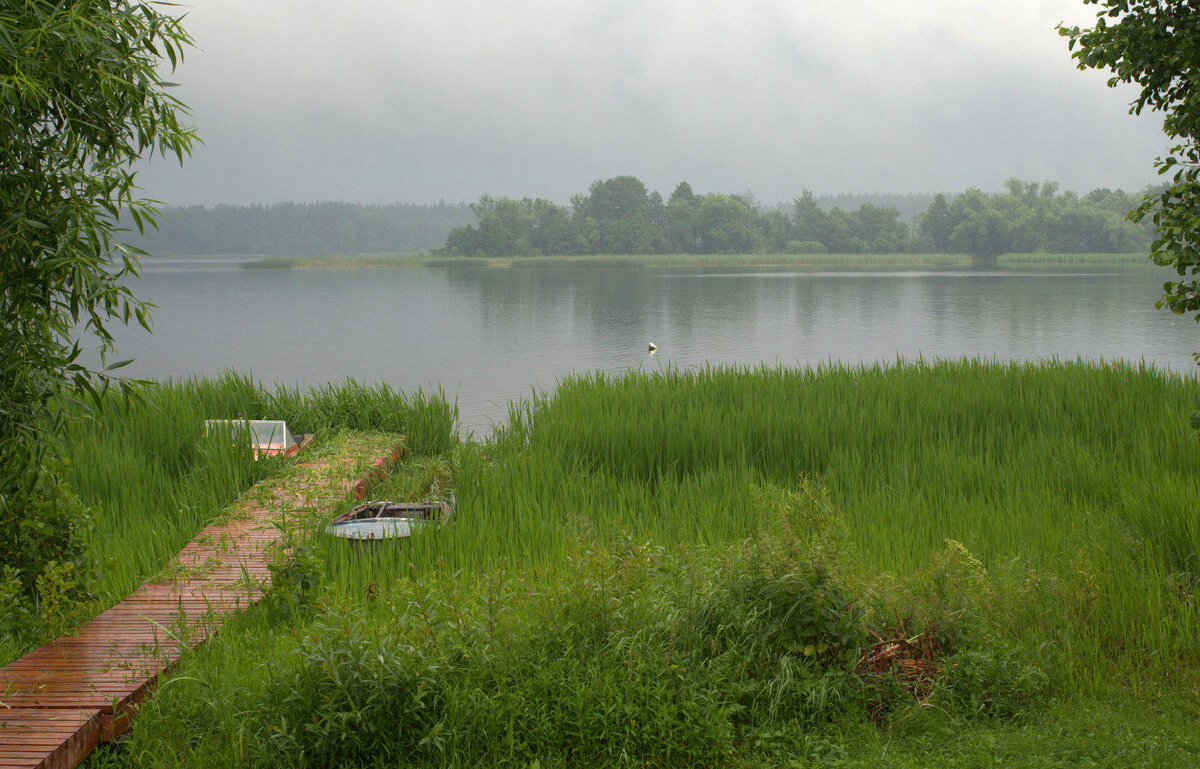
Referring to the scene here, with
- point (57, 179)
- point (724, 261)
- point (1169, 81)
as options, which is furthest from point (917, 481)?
point (724, 261)

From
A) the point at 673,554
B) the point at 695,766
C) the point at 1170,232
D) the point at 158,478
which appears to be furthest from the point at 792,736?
the point at 158,478

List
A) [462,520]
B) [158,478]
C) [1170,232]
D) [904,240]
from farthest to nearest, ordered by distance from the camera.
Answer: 1. [904,240]
2. [158,478]
3. [462,520]
4. [1170,232]

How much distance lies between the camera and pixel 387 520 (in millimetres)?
5422

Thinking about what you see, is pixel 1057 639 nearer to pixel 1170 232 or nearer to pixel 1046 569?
pixel 1046 569

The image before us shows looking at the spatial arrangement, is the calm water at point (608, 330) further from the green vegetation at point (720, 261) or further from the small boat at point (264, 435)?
the green vegetation at point (720, 261)

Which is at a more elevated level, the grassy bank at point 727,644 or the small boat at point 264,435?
the small boat at point 264,435

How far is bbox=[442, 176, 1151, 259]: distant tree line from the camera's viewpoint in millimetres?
87062

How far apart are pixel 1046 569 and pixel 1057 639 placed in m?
0.80

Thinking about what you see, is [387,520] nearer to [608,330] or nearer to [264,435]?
[264,435]

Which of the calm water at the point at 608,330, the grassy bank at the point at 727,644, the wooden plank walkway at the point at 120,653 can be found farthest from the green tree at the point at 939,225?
the wooden plank walkway at the point at 120,653

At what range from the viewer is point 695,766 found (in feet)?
10.5

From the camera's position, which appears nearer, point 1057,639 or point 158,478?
point 1057,639

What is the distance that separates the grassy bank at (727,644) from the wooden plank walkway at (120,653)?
153mm

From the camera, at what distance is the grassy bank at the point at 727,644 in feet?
10.6
